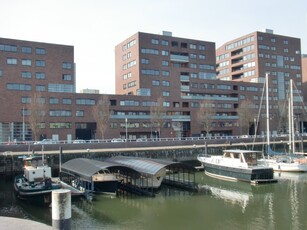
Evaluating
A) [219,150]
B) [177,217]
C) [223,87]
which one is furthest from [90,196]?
[223,87]

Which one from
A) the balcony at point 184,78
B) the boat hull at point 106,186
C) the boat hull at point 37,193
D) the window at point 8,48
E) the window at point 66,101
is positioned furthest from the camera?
the balcony at point 184,78

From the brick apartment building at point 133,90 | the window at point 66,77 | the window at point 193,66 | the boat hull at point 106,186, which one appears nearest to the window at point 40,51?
the brick apartment building at point 133,90

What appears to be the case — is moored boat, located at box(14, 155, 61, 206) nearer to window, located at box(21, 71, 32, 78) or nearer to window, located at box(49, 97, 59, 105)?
window, located at box(49, 97, 59, 105)

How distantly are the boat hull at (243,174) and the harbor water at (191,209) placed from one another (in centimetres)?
126

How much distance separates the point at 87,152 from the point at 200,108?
46.1 m

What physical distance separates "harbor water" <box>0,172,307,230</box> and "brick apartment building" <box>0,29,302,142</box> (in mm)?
38809

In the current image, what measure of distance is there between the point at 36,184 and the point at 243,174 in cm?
2257

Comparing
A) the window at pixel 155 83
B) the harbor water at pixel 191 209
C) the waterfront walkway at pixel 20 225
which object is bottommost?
the harbor water at pixel 191 209

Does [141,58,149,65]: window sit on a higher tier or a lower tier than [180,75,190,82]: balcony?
higher

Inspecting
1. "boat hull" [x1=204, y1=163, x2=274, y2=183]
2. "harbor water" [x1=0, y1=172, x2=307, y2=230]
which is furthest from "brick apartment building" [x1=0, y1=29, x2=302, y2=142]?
"harbor water" [x1=0, y1=172, x2=307, y2=230]

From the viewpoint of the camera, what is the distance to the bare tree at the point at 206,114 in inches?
3508

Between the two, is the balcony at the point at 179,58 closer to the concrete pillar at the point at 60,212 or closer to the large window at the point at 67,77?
the large window at the point at 67,77

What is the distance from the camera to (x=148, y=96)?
89000mm

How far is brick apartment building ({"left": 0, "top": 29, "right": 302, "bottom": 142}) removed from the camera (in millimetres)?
74188
